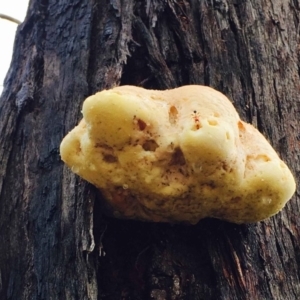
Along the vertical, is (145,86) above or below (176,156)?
above

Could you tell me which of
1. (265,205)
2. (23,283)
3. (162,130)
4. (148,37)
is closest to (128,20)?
(148,37)

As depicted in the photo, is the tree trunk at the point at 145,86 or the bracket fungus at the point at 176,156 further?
the tree trunk at the point at 145,86

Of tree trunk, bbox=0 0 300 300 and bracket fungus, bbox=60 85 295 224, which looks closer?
bracket fungus, bbox=60 85 295 224

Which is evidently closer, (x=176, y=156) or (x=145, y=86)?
(x=176, y=156)
